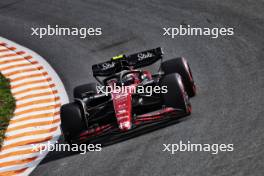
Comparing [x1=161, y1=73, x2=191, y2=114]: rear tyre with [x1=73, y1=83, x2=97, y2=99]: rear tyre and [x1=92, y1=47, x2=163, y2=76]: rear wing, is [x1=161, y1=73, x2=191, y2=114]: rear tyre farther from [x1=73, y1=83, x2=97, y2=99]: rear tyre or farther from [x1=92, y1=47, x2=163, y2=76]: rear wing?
[x1=73, y1=83, x2=97, y2=99]: rear tyre

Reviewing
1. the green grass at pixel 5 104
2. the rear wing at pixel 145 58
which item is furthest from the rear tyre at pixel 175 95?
the green grass at pixel 5 104

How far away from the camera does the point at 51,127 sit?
1390cm

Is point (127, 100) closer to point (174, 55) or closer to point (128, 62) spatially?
point (128, 62)

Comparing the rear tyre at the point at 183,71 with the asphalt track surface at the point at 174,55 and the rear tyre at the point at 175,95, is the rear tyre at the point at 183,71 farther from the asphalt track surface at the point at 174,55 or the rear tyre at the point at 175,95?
the rear tyre at the point at 175,95

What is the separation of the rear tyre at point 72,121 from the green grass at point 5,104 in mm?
2244

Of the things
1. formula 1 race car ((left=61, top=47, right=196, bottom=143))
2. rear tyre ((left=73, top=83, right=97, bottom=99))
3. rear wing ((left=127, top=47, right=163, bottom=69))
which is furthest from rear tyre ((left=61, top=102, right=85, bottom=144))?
rear wing ((left=127, top=47, right=163, bottom=69))

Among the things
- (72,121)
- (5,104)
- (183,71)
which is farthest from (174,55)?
(72,121)

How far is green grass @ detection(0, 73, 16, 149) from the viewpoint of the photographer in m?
14.4

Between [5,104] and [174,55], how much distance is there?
4888 mm

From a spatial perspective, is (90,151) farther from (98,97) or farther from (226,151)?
(226,151)

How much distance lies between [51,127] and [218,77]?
4200mm

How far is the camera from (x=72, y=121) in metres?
12.1

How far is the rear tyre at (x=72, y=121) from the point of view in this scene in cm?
1210

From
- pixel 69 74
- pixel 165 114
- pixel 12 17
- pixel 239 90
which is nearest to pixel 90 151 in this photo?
pixel 165 114
